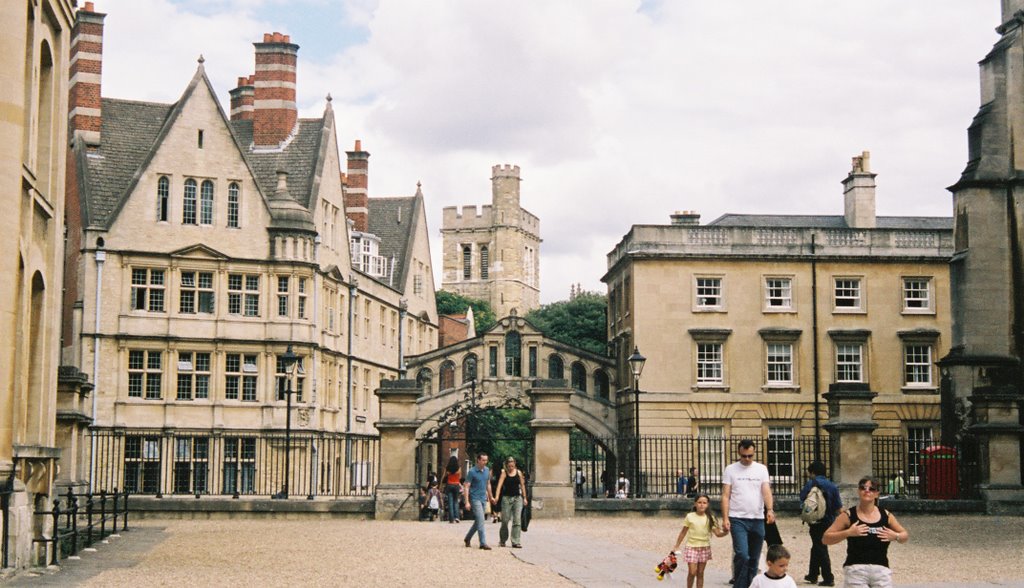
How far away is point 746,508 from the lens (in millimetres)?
14938

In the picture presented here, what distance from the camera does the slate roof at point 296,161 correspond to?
51.1 metres

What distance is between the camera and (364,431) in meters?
59.0

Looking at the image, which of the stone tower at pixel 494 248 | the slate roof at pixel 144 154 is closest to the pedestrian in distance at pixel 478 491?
the slate roof at pixel 144 154

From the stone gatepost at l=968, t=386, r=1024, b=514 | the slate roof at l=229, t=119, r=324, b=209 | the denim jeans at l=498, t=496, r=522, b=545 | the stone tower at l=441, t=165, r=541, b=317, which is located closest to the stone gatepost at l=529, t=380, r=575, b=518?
the denim jeans at l=498, t=496, r=522, b=545

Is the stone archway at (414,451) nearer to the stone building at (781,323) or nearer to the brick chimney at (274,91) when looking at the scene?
the stone building at (781,323)

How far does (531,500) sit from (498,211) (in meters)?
133

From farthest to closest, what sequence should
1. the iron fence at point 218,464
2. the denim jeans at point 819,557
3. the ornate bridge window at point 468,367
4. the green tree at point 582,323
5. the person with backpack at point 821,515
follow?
the green tree at point 582,323
the ornate bridge window at point 468,367
the iron fence at point 218,464
the denim jeans at point 819,557
the person with backpack at point 821,515

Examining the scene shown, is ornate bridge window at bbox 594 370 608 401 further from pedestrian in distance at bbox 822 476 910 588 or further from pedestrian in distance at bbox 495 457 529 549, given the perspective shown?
pedestrian in distance at bbox 822 476 910 588

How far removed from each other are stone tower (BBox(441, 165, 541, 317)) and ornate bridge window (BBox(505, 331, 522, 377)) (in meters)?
102

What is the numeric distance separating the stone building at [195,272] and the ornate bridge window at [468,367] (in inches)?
307

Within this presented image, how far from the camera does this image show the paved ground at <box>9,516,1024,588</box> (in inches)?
704

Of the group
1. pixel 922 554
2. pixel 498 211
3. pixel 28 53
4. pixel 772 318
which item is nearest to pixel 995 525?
pixel 922 554

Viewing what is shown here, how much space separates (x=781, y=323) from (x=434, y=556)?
3433 centimetres

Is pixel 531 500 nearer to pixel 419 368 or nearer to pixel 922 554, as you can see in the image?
pixel 922 554
